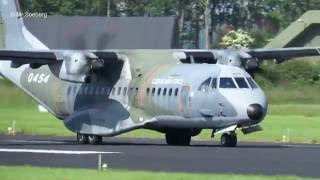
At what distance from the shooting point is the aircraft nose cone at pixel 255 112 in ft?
121

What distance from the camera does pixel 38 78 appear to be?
4431cm

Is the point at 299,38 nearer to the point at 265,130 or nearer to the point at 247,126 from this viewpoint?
the point at 265,130

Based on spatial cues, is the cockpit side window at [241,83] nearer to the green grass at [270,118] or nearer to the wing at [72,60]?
the wing at [72,60]

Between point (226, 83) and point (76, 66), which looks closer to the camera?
point (226, 83)

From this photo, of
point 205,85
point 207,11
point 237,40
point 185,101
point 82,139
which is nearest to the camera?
point 205,85

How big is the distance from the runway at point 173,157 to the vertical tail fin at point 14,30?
22.2 ft

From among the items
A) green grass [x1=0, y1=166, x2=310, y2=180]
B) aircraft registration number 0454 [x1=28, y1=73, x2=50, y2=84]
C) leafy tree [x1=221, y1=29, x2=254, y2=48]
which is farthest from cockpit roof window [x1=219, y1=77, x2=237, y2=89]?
leafy tree [x1=221, y1=29, x2=254, y2=48]

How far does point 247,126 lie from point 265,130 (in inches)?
493

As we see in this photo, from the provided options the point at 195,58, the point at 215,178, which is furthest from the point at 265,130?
the point at 215,178

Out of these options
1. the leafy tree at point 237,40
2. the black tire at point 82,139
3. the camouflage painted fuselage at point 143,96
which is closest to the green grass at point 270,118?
the camouflage painted fuselage at point 143,96

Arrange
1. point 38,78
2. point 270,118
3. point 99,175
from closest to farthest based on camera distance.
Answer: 1. point 99,175
2. point 38,78
3. point 270,118

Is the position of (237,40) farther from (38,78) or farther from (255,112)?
(255,112)

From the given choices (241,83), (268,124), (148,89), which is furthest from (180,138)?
(268,124)

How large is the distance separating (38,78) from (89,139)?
450 centimetres
